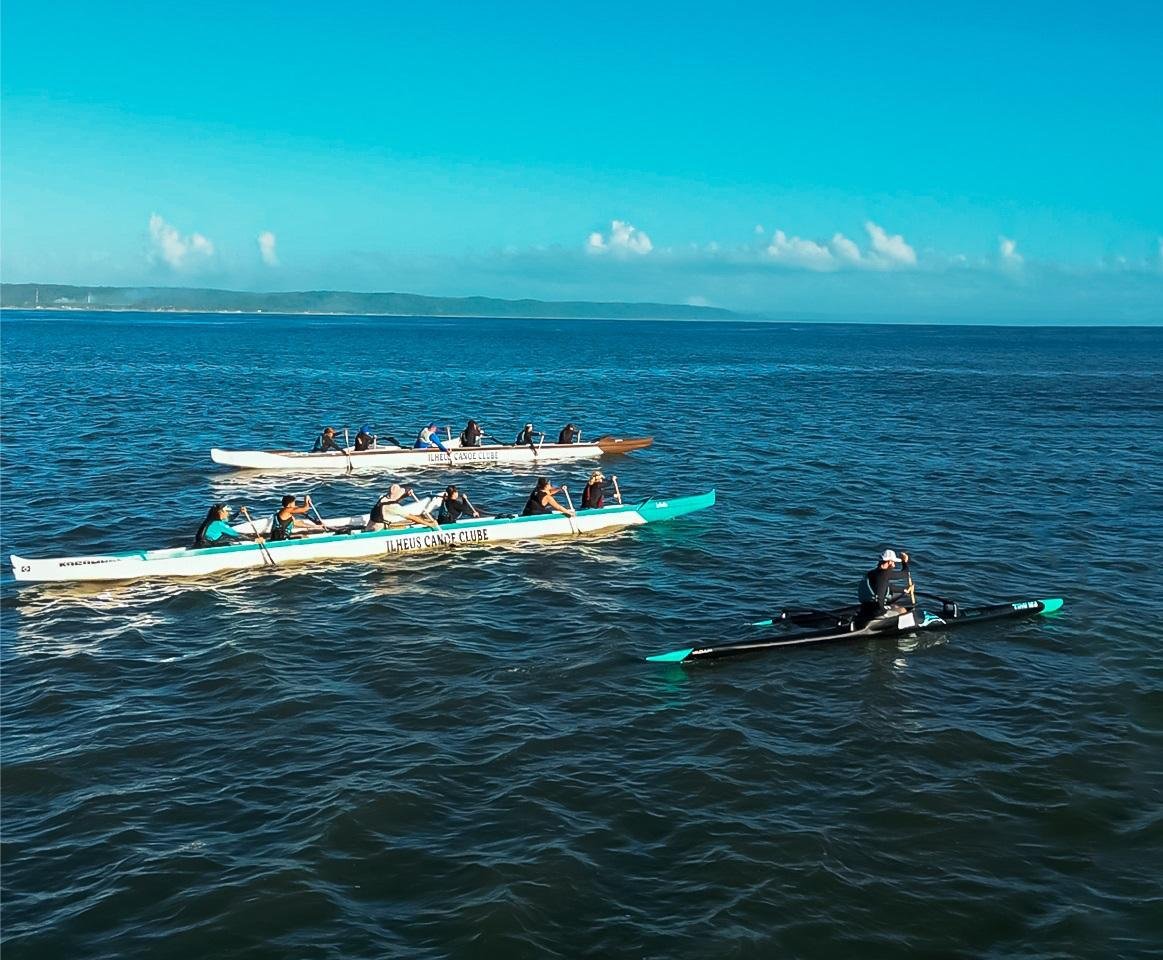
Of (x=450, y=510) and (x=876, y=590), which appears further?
(x=450, y=510)

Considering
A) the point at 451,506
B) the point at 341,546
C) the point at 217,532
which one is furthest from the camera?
the point at 451,506

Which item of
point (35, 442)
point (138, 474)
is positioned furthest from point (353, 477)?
point (35, 442)

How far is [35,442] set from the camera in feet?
135

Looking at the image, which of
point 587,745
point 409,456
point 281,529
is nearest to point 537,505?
point 281,529

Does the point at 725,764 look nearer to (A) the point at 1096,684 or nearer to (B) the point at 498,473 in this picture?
(A) the point at 1096,684

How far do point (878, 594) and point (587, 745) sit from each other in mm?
7985

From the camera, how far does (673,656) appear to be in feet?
57.9

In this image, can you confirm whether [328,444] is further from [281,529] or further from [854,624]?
[854,624]

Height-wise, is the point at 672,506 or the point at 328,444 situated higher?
the point at 328,444

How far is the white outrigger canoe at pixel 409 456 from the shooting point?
36.1 metres

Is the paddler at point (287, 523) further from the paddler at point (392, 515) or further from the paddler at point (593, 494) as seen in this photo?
the paddler at point (593, 494)

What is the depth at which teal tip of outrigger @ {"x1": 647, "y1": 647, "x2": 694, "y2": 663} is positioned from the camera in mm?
17578

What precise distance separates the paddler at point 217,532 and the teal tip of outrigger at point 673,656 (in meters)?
11.3

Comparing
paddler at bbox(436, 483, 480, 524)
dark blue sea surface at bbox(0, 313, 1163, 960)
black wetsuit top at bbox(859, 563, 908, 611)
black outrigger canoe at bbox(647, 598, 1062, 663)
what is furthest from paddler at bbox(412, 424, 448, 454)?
black wetsuit top at bbox(859, 563, 908, 611)
